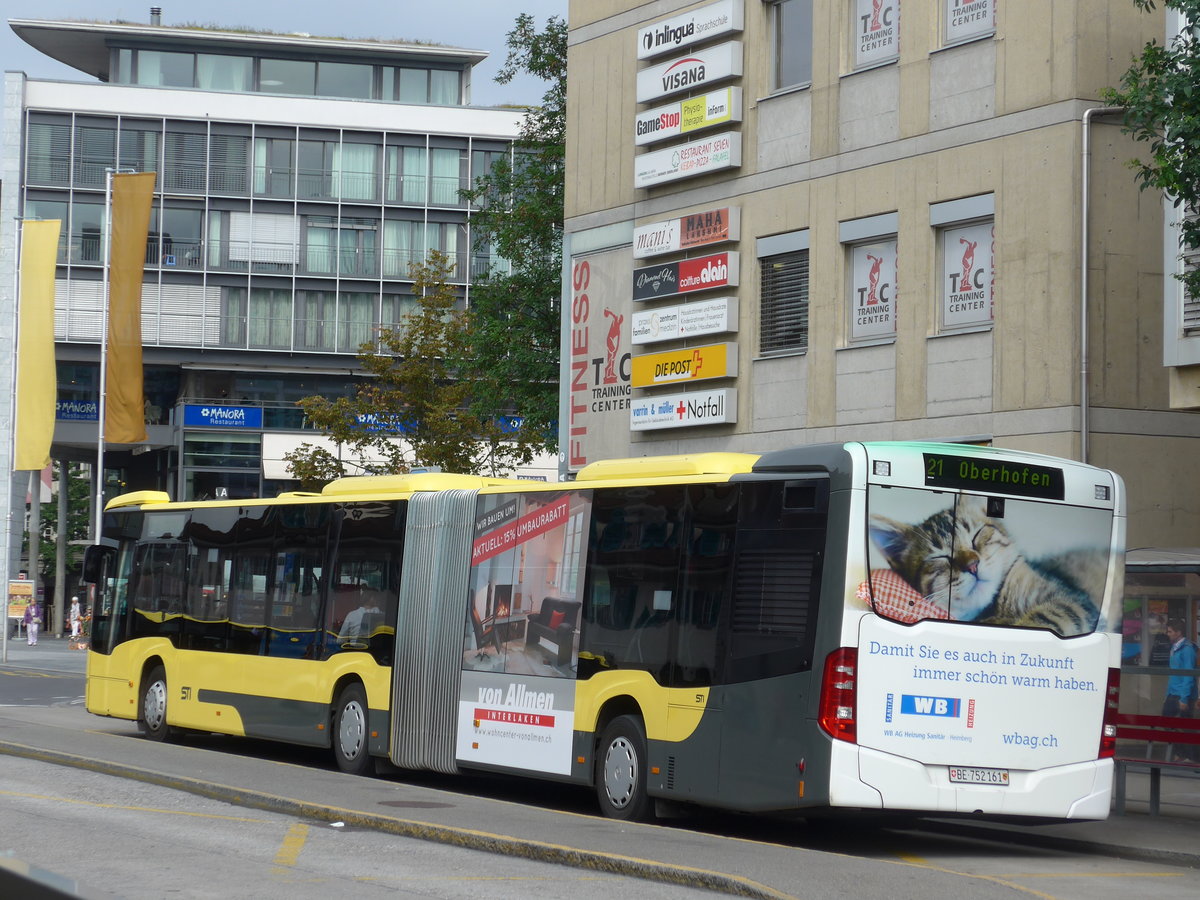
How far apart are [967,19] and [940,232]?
268cm

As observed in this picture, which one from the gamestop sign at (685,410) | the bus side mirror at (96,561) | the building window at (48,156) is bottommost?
the bus side mirror at (96,561)

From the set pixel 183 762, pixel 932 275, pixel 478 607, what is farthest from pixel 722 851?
pixel 932 275

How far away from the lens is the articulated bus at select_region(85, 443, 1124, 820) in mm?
12195

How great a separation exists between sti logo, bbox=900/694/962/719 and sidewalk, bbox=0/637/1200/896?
55.7 inches

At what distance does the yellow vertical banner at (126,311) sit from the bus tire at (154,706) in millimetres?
21405

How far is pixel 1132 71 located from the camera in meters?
16.4

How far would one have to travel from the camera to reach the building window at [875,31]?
23188mm

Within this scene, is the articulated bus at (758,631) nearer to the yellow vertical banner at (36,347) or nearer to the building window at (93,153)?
the yellow vertical banner at (36,347)

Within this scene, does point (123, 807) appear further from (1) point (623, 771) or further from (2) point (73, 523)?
(2) point (73, 523)

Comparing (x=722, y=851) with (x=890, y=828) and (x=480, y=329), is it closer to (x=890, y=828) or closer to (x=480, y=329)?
(x=890, y=828)

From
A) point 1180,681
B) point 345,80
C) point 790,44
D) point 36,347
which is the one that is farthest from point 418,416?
point 345,80

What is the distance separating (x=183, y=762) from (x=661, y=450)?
11730 mm

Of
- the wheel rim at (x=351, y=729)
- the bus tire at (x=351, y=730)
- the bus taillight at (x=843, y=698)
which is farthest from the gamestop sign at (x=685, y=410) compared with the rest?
the bus taillight at (x=843, y=698)

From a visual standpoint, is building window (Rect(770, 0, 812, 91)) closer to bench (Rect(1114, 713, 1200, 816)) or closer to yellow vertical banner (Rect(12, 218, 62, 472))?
bench (Rect(1114, 713, 1200, 816))
